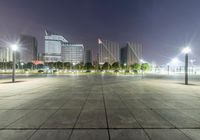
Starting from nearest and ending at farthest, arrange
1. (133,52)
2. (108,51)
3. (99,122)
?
(99,122)
(108,51)
(133,52)

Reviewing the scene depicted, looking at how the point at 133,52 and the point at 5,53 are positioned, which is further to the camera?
the point at 133,52

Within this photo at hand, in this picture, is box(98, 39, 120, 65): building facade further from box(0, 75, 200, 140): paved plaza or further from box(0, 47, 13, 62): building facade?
box(0, 75, 200, 140): paved plaza

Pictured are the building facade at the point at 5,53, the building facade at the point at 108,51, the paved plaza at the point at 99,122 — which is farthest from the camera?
the building facade at the point at 5,53

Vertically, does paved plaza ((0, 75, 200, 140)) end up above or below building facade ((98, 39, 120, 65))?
below

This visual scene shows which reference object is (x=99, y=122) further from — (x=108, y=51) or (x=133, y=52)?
(x=133, y=52)


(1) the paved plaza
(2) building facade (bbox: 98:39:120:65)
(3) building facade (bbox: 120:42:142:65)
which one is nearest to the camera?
(1) the paved plaza

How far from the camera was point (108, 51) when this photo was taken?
165 meters

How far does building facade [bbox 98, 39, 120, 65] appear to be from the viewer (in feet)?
516

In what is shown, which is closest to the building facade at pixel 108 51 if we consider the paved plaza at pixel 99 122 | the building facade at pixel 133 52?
the building facade at pixel 133 52

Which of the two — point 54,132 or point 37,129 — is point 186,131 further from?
point 37,129

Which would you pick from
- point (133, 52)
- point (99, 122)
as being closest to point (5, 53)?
point (133, 52)

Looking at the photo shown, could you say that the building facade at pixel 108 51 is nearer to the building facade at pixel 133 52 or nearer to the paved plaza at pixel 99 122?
the building facade at pixel 133 52

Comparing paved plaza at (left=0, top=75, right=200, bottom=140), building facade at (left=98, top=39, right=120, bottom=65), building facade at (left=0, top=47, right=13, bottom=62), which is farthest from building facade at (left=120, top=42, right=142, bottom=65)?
paved plaza at (left=0, top=75, right=200, bottom=140)

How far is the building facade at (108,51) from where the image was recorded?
516 feet
